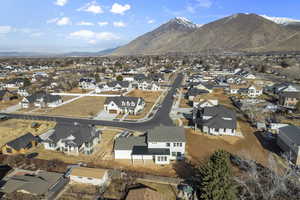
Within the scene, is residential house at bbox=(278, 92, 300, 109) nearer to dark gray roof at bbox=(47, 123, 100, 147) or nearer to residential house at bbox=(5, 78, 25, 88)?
dark gray roof at bbox=(47, 123, 100, 147)

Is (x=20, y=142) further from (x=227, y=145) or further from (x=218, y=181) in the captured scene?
(x=227, y=145)

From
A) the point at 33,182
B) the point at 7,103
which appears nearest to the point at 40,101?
the point at 7,103

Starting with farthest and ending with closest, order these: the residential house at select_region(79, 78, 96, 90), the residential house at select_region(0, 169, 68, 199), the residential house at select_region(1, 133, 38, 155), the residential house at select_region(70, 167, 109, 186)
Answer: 1. the residential house at select_region(79, 78, 96, 90)
2. the residential house at select_region(1, 133, 38, 155)
3. the residential house at select_region(70, 167, 109, 186)
4. the residential house at select_region(0, 169, 68, 199)

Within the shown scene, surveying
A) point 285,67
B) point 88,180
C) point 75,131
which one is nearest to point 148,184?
point 88,180

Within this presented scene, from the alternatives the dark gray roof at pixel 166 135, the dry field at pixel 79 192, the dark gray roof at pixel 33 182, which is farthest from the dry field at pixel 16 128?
the dark gray roof at pixel 166 135

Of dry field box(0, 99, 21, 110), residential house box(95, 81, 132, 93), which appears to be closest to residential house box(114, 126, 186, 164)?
dry field box(0, 99, 21, 110)
